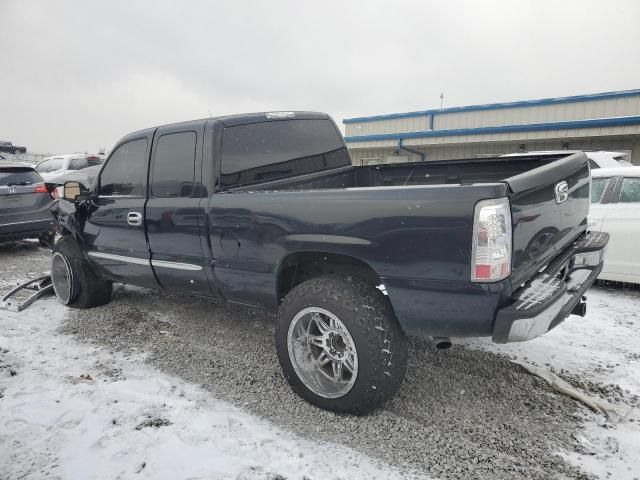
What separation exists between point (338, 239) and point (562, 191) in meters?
1.48

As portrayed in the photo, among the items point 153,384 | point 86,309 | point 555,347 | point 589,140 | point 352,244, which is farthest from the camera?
point 589,140

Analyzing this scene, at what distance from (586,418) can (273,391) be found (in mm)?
1963

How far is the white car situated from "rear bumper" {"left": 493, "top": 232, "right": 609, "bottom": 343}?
243 centimetres

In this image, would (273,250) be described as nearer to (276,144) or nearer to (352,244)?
(352,244)

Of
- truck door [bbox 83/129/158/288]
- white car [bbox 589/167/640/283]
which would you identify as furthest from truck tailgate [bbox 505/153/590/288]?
truck door [bbox 83/129/158/288]

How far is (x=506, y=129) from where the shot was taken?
1385cm

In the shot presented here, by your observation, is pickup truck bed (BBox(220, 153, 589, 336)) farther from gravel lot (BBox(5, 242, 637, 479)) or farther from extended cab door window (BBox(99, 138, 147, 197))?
extended cab door window (BBox(99, 138, 147, 197))

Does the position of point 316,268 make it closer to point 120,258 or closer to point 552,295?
point 552,295

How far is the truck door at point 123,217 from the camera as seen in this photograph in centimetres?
385

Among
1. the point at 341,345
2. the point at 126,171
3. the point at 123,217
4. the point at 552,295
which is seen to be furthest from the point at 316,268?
the point at 126,171

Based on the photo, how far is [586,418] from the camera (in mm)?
2623

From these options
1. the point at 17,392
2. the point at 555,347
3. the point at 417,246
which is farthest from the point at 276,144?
the point at 555,347

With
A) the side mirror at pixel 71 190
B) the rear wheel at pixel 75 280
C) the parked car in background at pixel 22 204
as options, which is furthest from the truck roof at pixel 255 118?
the parked car in background at pixel 22 204

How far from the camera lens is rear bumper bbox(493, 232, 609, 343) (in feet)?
6.99
